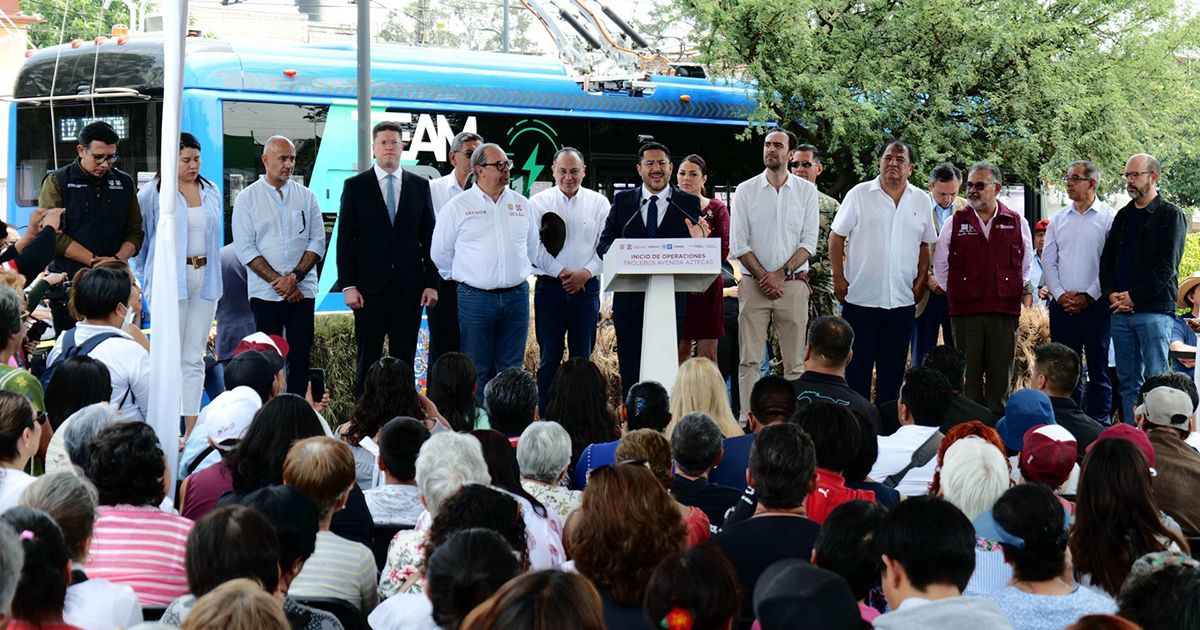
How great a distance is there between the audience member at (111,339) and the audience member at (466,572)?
140 inches

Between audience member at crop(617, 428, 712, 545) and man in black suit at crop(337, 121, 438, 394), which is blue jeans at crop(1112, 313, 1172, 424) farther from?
audience member at crop(617, 428, 712, 545)

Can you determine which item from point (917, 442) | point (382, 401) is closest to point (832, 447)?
point (917, 442)

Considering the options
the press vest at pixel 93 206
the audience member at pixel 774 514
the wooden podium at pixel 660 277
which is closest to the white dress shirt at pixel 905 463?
the audience member at pixel 774 514

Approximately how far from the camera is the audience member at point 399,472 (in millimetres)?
4977

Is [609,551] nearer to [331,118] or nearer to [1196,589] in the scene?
[1196,589]

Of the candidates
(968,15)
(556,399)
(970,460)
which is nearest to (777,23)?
(968,15)

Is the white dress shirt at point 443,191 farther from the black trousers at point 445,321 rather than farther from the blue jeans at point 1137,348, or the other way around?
the blue jeans at point 1137,348

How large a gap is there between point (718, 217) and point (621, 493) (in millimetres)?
6075

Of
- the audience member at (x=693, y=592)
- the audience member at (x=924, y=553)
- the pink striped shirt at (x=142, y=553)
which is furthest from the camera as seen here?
the pink striped shirt at (x=142, y=553)

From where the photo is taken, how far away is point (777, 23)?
13867mm

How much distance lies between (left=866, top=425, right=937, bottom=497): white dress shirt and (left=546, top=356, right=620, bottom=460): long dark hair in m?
1.25

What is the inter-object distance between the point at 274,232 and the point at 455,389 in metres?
3.18

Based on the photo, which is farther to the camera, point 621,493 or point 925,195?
point 925,195

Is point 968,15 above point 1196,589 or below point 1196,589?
above
